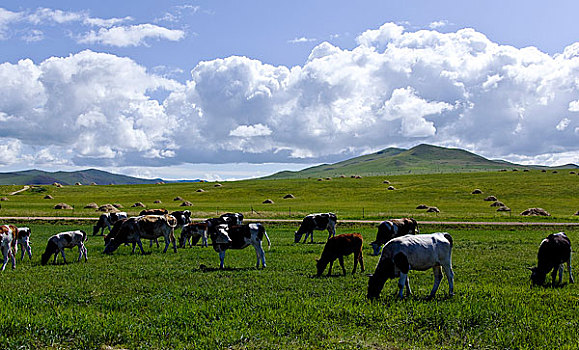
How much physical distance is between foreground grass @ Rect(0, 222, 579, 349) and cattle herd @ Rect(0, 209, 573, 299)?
0.73 m

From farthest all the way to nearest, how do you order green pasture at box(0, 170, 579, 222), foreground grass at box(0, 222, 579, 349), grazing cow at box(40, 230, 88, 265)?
green pasture at box(0, 170, 579, 222) < grazing cow at box(40, 230, 88, 265) < foreground grass at box(0, 222, 579, 349)

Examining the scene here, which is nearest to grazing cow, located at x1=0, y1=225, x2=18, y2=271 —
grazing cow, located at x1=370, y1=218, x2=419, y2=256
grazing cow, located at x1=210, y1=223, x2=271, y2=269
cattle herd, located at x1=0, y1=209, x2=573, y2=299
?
cattle herd, located at x1=0, y1=209, x2=573, y2=299

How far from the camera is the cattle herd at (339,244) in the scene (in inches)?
522

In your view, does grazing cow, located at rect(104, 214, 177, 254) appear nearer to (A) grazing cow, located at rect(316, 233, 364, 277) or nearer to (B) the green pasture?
(A) grazing cow, located at rect(316, 233, 364, 277)

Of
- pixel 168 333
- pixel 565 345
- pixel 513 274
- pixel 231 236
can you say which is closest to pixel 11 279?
pixel 231 236

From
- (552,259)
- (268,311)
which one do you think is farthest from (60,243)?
(552,259)

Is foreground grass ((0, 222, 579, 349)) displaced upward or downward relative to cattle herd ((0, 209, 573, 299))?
downward

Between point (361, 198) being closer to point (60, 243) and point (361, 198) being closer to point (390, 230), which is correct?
point (390, 230)

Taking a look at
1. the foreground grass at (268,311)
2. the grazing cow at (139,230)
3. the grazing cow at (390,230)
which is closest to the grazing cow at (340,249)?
the foreground grass at (268,311)

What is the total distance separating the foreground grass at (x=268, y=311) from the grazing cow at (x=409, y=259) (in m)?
0.51

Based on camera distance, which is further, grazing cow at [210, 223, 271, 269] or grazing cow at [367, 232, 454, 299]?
grazing cow at [210, 223, 271, 269]

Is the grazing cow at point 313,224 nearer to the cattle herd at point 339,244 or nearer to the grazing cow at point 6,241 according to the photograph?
the cattle herd at point 339,244

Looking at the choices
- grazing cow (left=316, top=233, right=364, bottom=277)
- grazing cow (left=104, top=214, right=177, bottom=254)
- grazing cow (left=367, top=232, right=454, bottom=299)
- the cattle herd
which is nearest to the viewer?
grazing cow (left=367, top=232, right=454, bottom=299)

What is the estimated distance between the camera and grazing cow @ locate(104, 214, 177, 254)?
25891 millimetres
